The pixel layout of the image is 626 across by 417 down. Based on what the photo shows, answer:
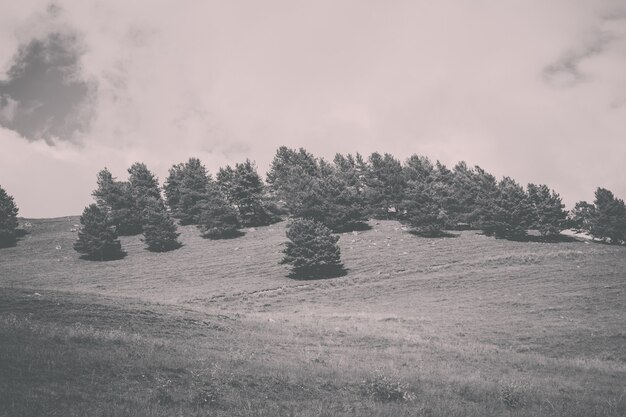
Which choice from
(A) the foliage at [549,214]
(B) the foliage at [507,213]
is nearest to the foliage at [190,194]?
(B) the foliage at [507,213]

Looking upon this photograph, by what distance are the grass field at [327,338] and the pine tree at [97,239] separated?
5.21m

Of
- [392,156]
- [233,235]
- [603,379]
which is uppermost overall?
[392,156]

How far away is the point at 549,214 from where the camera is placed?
71.5 metres

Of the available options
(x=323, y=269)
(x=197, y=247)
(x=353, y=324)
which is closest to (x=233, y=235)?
(x=197, y=247)

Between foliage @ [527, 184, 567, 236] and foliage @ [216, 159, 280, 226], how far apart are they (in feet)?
181

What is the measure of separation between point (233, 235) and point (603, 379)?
65.6m

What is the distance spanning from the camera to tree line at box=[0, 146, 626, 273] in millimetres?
64438

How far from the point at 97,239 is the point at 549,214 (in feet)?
278

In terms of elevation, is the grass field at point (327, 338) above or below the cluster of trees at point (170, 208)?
below

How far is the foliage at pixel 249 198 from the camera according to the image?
81312mm

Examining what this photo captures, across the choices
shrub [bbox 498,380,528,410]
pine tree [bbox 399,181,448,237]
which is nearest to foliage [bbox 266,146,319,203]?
pine tree [bbox 399,181,448,237]

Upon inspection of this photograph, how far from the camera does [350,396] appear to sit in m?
11.9

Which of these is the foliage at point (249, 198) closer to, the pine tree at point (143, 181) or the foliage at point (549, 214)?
the pine tree at point (143, 181)

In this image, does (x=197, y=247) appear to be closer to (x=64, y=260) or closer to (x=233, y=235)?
(x=233, y=235)
